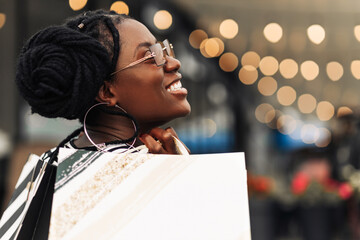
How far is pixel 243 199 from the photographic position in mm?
1293

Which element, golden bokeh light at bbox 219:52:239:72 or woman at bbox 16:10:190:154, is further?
golden bokeh light at bbox 219:52:239:72

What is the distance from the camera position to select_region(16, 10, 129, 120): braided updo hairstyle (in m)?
1.41

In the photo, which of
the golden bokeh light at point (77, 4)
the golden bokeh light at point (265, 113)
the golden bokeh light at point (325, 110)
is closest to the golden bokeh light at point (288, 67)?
the golden bokeh light at point (77, 4)

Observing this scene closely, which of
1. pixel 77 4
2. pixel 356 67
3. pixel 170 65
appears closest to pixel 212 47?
pixel 356 67

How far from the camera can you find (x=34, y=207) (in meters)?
1.36

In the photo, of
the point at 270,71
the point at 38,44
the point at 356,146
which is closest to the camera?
the point at 38,44

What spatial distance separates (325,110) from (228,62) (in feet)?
50.2

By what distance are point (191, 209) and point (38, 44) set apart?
0.63 meters

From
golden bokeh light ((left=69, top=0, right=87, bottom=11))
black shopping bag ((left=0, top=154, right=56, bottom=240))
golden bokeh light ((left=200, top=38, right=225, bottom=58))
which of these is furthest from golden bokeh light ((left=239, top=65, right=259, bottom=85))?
black shopping bag ((left=0, top=154, right=56, bottom=240))

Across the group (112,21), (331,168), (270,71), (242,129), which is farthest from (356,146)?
(270,71)

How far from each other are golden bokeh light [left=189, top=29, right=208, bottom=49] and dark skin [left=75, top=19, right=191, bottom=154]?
8.41 metres

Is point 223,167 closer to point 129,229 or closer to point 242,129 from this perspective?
point 129,229

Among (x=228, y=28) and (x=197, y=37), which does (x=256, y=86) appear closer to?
(x=228, y=28)

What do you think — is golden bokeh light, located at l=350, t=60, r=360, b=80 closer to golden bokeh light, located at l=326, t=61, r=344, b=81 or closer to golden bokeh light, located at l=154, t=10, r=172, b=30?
golden bokeh light, located at l=326, t=61, r=344, b=81
